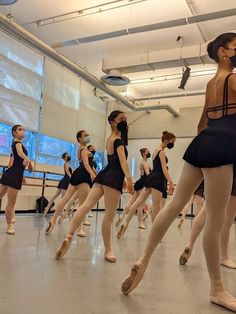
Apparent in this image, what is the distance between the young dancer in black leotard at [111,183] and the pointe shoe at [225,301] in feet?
3.76

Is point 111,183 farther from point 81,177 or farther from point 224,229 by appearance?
point 81,177

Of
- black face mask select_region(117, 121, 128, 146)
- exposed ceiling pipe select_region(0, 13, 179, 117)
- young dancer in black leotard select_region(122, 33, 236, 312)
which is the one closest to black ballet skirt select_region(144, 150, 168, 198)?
black face mask select_region(117, 121, 128, 146)

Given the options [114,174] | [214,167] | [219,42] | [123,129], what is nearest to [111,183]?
[114,174]

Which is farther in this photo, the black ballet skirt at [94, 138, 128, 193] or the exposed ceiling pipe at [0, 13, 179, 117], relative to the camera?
the exposed ceiling pipe at [0, 13, 179, 117]

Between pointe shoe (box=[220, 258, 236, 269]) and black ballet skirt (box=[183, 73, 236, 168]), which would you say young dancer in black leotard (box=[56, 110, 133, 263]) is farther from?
black ballet skirt (box=[183, 73, 236, 168])

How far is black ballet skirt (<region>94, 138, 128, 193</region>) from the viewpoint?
281 cm

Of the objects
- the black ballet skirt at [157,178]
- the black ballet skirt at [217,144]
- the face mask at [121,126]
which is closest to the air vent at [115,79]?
the black ballet skirt at [157,178]

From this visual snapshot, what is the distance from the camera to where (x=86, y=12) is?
634 centimetres

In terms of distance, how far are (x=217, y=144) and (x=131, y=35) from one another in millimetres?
6106

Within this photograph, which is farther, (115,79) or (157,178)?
(115,79)

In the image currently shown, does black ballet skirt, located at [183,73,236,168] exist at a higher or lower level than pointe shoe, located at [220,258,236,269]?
higher

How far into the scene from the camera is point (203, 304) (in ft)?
5.85

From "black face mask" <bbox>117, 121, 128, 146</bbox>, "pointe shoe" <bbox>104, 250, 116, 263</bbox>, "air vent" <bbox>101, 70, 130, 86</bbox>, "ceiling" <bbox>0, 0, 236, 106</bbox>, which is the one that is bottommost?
"pointe shoe" <bbox>104, 250, 116, 263</bbox>

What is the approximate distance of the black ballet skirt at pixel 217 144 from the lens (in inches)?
64.0
